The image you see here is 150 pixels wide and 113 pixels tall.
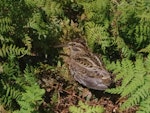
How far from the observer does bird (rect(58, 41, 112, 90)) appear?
5707 mm

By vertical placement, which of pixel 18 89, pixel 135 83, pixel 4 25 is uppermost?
pixel 4 25

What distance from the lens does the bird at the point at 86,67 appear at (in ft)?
18.7

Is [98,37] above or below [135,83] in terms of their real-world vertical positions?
above

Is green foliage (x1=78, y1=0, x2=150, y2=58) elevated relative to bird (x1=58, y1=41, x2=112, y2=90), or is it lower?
elevated

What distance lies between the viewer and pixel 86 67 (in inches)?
233

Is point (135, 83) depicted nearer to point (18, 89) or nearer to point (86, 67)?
point (86, 67)

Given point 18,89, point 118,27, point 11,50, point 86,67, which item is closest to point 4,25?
point 11,50

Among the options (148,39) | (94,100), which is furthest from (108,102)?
(148,39)

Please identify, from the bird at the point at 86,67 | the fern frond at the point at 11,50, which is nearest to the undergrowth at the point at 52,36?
the fern frond at the point at 11,50

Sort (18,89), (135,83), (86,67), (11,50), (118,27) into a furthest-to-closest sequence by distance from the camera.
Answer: (118,27), (86,67), (11,50), (18,89), (135,83)

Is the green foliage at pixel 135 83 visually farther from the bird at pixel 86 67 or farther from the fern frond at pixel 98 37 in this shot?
the fern frond at pixel 98 37

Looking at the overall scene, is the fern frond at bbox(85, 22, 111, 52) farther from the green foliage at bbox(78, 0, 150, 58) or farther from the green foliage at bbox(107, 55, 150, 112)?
the green foliage at bbox(107, 55, 150, 112)

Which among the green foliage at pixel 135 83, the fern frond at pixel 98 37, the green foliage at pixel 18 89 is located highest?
the fern frond at pixel 98 37

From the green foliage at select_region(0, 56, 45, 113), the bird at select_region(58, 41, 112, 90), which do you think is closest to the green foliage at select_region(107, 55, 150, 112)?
the bird at select_region(58, 41, 112, 90)
